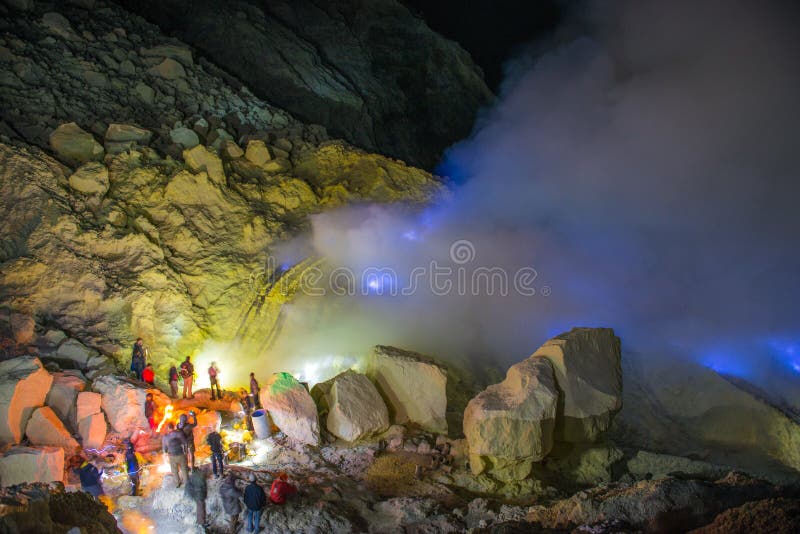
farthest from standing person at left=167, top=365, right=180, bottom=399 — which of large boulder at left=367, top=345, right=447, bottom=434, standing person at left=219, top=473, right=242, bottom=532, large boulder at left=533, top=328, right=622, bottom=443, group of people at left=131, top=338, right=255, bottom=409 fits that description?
large boulder at left=533, top=328, right=622, bottom=443

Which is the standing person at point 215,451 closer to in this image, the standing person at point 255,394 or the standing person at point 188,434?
the standing person at point 188,434

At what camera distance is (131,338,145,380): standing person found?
9.13 m

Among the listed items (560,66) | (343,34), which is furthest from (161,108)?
(560,66)

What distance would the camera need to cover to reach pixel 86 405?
7.68 metres

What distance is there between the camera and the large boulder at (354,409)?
28.8 ft

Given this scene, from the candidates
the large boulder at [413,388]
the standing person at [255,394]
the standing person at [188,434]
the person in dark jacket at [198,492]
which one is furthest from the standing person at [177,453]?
the large boulder at [413,388]

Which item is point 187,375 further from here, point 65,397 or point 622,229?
point 622,229

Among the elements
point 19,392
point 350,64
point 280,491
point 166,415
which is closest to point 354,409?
point 280,491

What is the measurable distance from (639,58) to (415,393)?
13.6 meters

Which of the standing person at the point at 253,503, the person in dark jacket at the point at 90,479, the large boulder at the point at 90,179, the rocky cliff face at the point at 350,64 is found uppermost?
the rocky cliff face at the point at 350,64

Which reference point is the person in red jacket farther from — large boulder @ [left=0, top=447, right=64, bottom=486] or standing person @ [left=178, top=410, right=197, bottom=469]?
large boulder @ [left=0, top=447, right=64, bottom=486]

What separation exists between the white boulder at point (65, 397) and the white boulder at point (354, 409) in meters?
4.19

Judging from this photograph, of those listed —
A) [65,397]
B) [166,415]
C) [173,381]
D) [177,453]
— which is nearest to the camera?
[177,453]

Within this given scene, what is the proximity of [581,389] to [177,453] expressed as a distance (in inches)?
266
